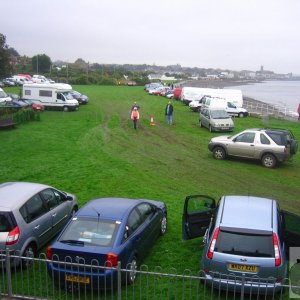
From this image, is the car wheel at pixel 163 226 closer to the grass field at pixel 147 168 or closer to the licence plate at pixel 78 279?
the grass field at pixel 147 168

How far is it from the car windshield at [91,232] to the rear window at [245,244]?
2.02 metres

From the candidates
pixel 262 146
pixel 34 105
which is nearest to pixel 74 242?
pixel 262 146

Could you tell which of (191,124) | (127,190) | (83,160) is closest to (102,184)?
(127,190)

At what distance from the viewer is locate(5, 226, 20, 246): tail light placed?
866 cm

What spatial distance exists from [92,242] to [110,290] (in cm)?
94

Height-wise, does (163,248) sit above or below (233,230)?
below

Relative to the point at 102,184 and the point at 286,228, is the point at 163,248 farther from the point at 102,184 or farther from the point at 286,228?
the point at 102,184

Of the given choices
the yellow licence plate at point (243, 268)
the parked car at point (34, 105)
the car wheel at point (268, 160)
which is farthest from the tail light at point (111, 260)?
the parked car at point (34, 105)

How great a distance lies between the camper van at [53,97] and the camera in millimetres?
39153

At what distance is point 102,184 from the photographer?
15859 mm

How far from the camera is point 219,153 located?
20.2m

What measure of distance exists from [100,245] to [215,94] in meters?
36.6

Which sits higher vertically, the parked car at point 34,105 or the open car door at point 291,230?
the open car door at point 291,230

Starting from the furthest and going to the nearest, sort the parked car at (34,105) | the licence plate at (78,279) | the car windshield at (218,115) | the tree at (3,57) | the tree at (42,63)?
the tree at (42,63) < the tree at (3,57) < the parked car at (34,105) < the car windshield at (218,115) < the licence plate at (78,279)
